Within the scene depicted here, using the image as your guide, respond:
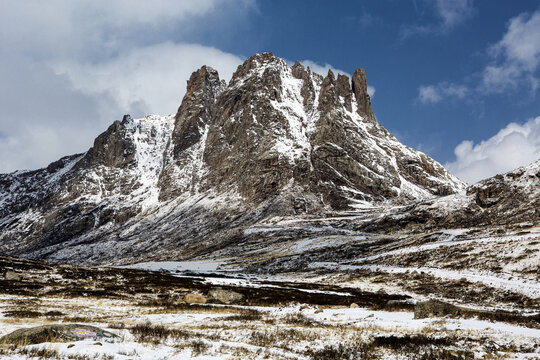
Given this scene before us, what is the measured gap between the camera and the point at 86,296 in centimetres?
3616

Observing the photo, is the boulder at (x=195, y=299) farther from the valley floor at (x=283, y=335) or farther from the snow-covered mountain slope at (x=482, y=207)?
the snow-covered mountain slope at (x=482, y=207)

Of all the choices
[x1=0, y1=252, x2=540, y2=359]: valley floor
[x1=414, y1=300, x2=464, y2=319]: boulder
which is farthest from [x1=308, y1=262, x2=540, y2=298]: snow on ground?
[x1=414, y1=300, x2=464, y2=319]: boulder

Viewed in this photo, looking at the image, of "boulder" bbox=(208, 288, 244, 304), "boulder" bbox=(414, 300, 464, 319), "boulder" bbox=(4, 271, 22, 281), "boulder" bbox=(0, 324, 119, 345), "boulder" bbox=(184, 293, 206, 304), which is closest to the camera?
"boulder" bbox=(0, 324, 119, 345)

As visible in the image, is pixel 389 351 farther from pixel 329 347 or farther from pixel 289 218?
pixel 289 218

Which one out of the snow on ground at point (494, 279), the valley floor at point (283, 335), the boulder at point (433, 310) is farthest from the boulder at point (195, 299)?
the snow on ground at point (494, 279)

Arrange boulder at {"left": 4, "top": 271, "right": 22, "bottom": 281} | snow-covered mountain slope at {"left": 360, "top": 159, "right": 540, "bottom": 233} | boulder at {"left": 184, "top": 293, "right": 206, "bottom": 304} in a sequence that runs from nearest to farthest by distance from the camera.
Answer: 1. boulder at {"left": 184, "top": 293, "right": 206, "bottom": 304}
2. boulder at {"left": 4, "top": 271, "right": 22, "bottom": 281}
3. snow-covered mountain slope at {"left": 360, "top": 159, "right": 540, "bottom": 233}

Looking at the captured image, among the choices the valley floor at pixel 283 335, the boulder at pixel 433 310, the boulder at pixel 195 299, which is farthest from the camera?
the boulder at pixel 195 299

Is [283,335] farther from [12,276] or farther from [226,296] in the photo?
[12,276]

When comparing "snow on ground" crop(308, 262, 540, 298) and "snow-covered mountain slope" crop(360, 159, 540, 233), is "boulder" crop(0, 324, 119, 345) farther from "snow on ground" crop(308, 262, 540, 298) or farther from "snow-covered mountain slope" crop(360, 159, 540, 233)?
"snow-covered mountain slope" crop(360, 159, 540, 233)

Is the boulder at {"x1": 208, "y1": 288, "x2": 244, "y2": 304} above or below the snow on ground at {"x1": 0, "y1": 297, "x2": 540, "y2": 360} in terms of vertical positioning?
below

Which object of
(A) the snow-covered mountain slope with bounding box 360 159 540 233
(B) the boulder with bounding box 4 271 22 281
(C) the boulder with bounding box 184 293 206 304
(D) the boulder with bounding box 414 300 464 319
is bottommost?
(C) the boulder with bounding box 184 293 206 304

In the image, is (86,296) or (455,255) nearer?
(86,296)

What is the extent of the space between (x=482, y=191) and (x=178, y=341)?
142 metres

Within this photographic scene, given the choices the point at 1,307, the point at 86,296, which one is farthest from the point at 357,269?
the point at 1,307
